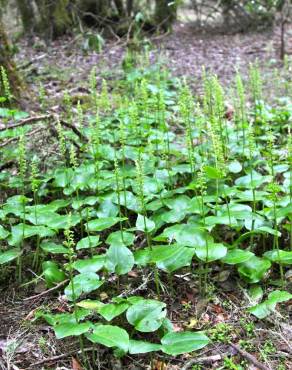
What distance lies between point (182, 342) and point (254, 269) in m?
0.74

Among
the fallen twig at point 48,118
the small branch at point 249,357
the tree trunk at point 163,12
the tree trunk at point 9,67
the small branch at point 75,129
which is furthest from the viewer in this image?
the tree trunk at point 163,12

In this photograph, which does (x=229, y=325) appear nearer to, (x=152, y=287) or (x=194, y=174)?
(x=152, y=287)

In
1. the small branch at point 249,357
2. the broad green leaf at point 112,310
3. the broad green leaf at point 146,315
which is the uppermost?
the broad green leaf at point 112,310

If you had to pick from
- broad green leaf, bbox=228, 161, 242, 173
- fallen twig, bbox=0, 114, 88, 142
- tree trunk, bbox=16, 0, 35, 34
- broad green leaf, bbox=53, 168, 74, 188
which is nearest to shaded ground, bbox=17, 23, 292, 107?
tree trunk, bbox=16, 0, 35, 34

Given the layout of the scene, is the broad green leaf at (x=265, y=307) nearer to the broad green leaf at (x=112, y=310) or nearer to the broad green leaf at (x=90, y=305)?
the broad green leaf at (x=112, y=310)

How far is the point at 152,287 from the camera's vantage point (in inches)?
108

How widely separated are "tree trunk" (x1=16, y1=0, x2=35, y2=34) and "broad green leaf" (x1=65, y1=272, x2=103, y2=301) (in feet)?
25.5

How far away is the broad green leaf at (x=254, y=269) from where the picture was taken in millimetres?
2672

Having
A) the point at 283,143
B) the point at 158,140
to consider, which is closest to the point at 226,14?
the point at 283,143

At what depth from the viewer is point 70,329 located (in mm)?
2105

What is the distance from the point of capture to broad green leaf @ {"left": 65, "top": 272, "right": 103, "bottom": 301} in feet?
7.93

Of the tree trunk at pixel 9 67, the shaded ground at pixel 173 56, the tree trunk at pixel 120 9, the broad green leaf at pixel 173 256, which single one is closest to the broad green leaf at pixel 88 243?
the broad green leaf at pixel 173 256

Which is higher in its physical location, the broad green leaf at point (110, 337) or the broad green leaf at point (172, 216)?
the broad green leaf at point (172, 216)

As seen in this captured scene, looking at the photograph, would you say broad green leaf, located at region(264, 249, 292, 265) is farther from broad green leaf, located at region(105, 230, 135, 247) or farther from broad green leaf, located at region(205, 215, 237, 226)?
broad green leaf, located at region(105, 230, 135, 247)
